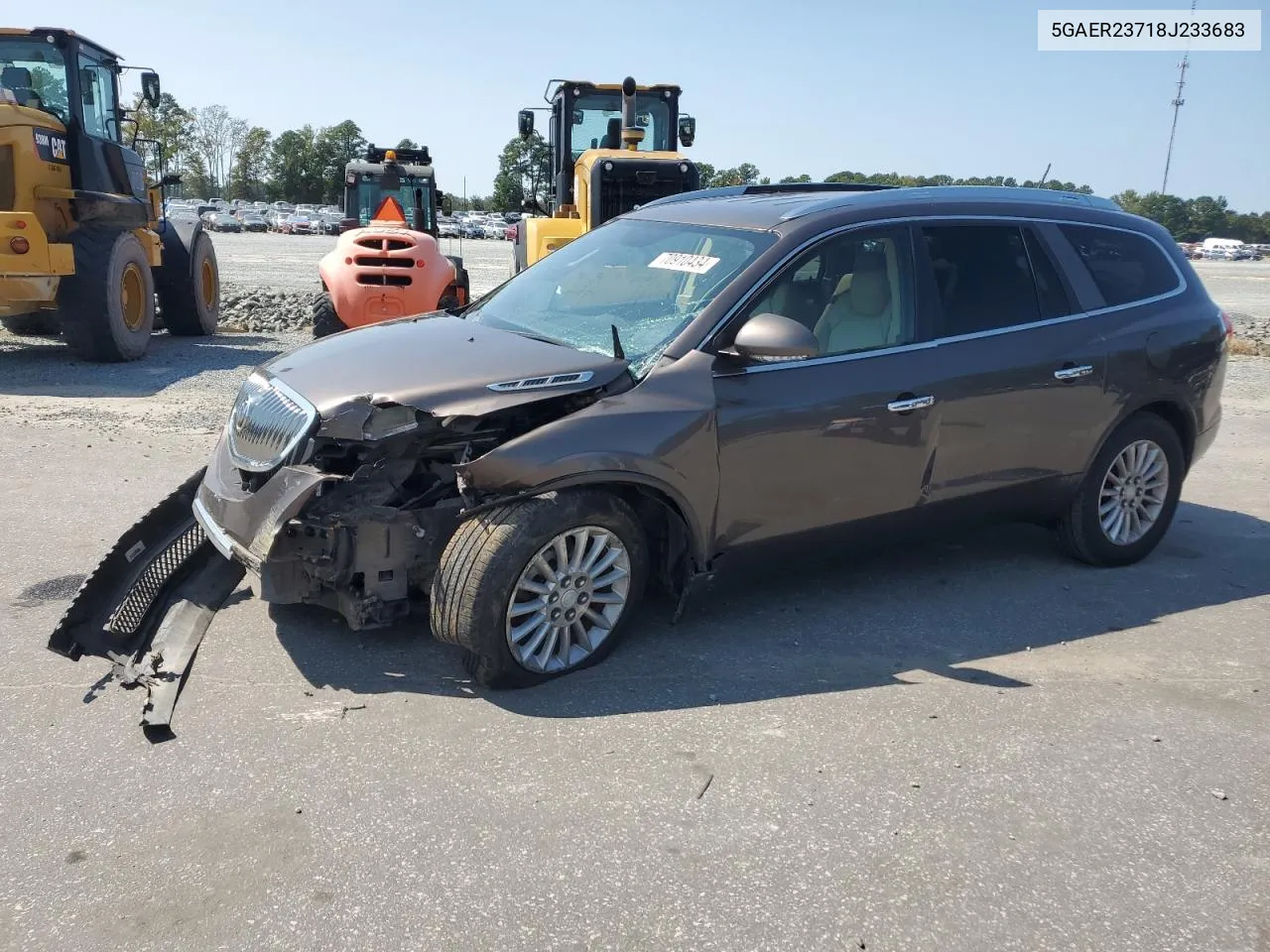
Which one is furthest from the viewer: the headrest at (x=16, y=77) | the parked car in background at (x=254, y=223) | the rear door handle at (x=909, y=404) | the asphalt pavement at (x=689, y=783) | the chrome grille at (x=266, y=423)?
the parked car in background at (x=254, y=223)

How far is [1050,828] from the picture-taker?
3.23 metres

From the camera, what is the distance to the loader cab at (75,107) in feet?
37.4

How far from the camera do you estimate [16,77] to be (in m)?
11.5

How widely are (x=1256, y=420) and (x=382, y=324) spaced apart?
8.79m

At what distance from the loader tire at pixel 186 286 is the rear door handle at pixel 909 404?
1191 centimetres

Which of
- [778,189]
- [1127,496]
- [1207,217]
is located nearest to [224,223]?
[778,189]

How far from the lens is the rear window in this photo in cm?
537

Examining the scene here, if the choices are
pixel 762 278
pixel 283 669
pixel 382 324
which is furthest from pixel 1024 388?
pixel 283 669

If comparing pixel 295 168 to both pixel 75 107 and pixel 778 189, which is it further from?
pixel 778 189

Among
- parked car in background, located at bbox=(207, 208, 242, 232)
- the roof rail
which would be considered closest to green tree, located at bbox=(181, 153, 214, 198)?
parked car in background, located at bbox=(207, 208, 242, 232)

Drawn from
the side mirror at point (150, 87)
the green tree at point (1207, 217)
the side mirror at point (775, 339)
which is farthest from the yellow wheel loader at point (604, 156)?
the green tree at point (1207, 217)

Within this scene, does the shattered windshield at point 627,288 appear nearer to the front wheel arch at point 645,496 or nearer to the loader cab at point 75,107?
the front wheel arch at point 645,496

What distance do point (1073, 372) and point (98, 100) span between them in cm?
1164

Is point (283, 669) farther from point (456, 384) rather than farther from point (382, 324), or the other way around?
point (382, 324)
